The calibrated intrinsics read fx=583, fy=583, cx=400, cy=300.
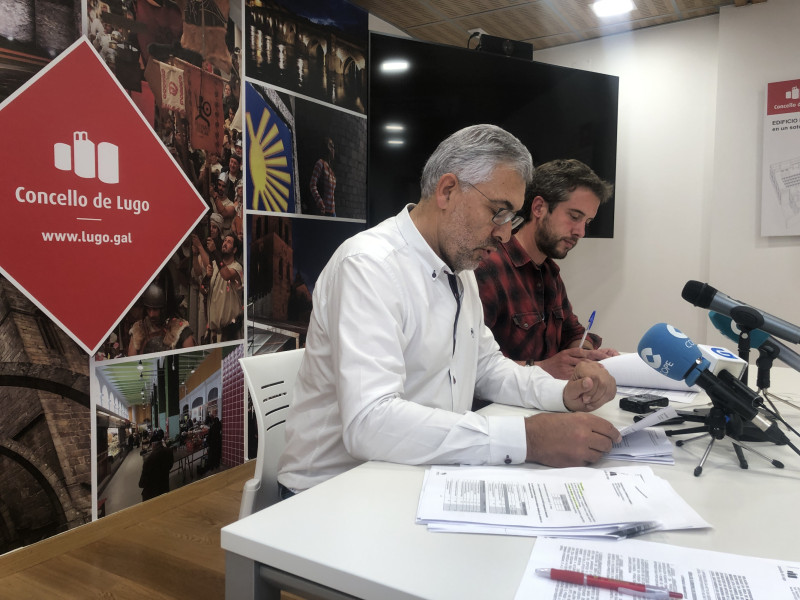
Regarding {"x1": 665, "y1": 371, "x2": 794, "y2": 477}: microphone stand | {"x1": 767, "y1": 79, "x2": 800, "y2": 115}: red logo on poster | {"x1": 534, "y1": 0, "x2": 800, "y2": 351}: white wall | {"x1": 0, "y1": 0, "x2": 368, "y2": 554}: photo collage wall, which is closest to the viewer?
{"x1": 665, "y1": 371, "x2": 794, "y2": 477}: microphone stand

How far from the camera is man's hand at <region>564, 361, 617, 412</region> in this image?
4.59ft

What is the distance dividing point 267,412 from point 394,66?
2099 millimetres

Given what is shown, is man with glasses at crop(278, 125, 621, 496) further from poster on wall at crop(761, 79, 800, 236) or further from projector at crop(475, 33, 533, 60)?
poster on wall at crop(761, 79, 800, 236)

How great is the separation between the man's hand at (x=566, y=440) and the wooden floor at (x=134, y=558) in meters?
1.41

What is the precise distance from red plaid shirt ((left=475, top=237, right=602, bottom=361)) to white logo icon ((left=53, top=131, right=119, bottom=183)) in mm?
1487

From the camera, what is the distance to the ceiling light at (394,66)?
2.97 metres

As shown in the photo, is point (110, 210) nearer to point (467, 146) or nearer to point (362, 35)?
point (467, 146)

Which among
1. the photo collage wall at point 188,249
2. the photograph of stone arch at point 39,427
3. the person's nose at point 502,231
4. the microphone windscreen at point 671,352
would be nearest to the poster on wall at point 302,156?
the photo collage wall at point 188,249

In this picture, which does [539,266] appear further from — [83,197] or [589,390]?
[83,197]

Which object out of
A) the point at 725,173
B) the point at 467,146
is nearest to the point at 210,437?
the point at 467,146

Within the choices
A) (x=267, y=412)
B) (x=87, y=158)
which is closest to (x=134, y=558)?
(x=267, y=412)

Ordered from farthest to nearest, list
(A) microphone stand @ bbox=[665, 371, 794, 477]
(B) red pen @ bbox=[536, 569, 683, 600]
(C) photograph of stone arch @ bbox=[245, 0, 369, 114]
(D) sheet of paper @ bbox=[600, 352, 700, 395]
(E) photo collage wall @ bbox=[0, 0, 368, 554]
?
(C) photograph of stone arch @ bbox=[245, 0, 369, 114] < (E) photo collage wall @ bbox=[0, 0, 368, 554] < (D) sheet of paper @ bbox=[600, 352, 700, 395] < (A) microphone stand @ bbox=[665, 371, 794, 477] < (B) red pen @ bbox=[536, 569, 683, 600]

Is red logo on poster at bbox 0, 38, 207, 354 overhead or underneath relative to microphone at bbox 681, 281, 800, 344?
overhead

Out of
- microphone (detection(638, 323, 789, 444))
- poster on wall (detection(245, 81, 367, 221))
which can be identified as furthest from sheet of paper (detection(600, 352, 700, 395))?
poster on wall (detection(245, 81, 367, 221))
